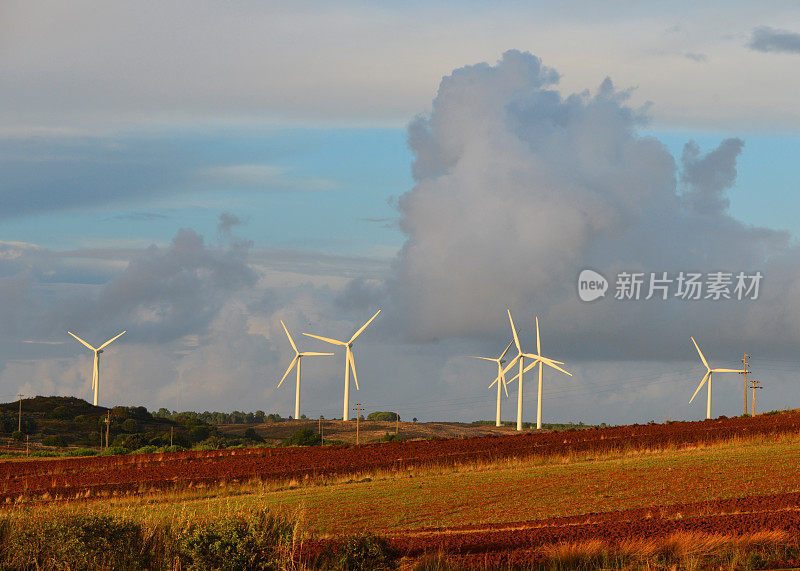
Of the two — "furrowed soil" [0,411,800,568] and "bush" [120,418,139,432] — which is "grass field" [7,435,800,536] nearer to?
"furrowed soil" [0,411,800,568]

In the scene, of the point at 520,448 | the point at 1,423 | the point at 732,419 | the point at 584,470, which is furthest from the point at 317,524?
the point at 1,423

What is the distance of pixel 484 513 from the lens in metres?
38.0

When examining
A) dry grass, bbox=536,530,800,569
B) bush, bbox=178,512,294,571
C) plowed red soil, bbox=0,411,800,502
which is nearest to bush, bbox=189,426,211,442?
plowed red soil, bbox=0,411,800,502

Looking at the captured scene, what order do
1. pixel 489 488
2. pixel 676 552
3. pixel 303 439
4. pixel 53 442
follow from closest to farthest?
pixel 676 552, pixel 489 488, pixel 303 439, pixel 53 442

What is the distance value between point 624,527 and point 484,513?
1398cm

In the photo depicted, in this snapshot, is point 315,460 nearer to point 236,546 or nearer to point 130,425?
point 236,546

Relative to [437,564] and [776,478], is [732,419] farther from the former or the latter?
[437,564]

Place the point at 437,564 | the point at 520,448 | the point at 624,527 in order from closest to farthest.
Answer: the point at 437,564
the point at 624,527
the point at 520,448

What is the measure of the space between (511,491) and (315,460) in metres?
24.1

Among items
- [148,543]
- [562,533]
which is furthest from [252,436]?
[148,543]

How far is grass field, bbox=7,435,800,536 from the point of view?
3712 cm

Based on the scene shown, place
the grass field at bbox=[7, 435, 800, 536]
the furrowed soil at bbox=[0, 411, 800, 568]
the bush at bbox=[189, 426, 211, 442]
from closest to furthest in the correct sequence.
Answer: the furrowed soil at bbox=[0, 411, 800, 568], the grass field at bbox=[7, 435, 800, 536], the bush at bbox=[189, 426, 211, 442]

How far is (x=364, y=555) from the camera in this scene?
19.2 m

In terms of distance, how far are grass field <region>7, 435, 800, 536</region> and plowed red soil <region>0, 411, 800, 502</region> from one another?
96.6 inches
